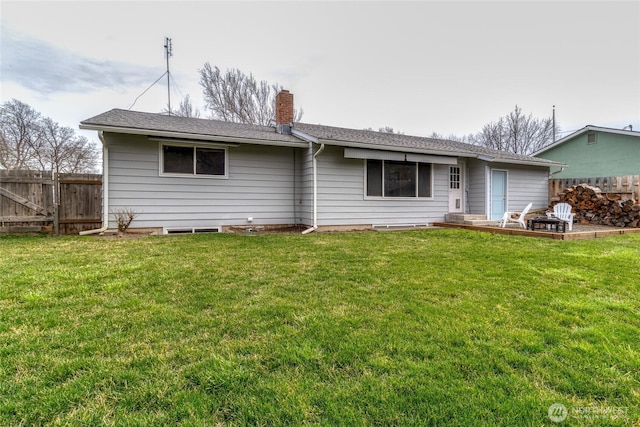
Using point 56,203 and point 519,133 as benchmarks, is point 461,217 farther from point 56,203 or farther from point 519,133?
point 519,133

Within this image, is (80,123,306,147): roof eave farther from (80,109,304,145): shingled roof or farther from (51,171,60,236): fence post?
(51,171,60,236): fence post

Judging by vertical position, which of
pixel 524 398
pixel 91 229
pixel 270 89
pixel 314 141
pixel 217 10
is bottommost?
pixel 524 398

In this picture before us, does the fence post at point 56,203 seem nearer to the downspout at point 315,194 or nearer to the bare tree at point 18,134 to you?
the downspout at point 315,194

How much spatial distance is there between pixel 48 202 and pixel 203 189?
3481mm

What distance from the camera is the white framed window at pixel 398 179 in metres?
9.50

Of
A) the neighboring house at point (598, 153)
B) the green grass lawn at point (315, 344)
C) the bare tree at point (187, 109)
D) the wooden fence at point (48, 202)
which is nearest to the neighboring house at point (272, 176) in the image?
the wooden fence at point (48, 202)

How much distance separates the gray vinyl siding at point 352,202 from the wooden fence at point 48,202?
19.0 feet

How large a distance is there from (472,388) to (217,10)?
12836mm

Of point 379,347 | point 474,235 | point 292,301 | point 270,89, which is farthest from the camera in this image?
point 270,89

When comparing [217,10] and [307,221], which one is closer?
[307,221]

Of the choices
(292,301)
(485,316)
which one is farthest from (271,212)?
(485,316)

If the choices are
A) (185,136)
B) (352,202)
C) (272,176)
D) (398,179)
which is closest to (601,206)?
(398,179)

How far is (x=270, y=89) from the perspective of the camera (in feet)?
73.7

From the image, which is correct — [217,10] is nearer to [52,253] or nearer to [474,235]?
[52,253]
